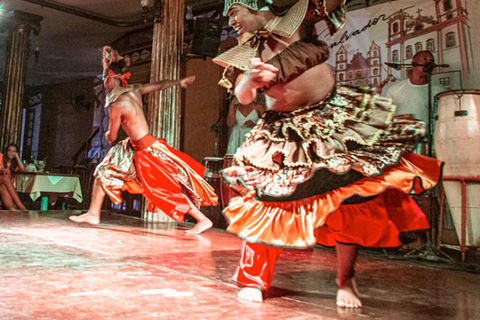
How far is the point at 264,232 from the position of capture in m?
1.51

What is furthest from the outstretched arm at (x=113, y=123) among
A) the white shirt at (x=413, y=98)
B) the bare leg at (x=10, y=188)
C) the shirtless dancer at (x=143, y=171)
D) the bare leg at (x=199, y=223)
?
the bare leg at (x=10, y=188)

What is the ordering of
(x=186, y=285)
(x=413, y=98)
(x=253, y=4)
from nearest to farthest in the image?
(x=253, y=4) → (x=186, y=285) → (x=413, y=98)

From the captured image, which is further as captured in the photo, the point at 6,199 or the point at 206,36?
the point at 6,199

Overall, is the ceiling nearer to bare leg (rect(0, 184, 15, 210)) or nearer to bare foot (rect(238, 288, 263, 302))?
bare leg (rect(0, 184, 15, 210))

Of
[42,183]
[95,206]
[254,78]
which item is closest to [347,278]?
[254,78]

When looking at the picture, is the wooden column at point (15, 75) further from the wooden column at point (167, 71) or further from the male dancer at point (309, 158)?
the male dancer at point (309, 158)

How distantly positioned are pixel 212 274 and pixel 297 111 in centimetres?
101

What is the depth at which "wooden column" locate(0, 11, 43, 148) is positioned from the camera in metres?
9.55

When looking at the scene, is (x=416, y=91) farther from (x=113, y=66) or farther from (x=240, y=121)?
(x=113, y=66)

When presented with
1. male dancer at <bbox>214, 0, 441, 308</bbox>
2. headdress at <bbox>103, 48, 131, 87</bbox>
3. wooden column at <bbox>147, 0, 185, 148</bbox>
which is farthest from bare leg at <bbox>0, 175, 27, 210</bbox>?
male dancer at <bbox>214, 0, 441, 308</bbox>

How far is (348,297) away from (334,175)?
0.51 m

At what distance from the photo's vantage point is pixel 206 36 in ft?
19.6

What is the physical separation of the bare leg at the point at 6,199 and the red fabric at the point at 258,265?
6.38 meters

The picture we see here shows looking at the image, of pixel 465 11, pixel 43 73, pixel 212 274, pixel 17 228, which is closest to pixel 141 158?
pixel 17 228
